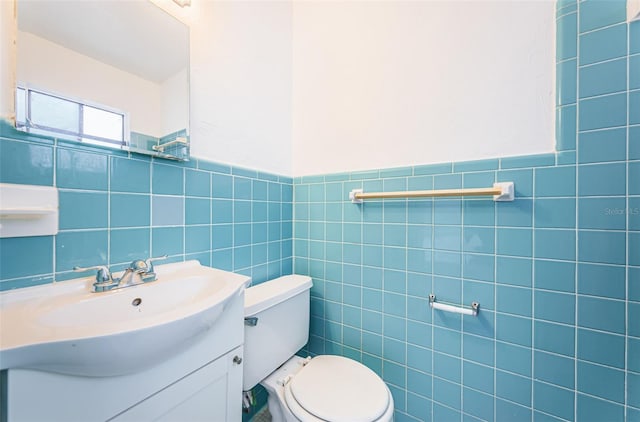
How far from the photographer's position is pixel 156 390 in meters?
0.61

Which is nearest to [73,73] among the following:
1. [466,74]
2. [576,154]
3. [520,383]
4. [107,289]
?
[107,289]

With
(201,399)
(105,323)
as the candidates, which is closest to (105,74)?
(105,323)

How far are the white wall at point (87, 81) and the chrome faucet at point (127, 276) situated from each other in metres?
0.46

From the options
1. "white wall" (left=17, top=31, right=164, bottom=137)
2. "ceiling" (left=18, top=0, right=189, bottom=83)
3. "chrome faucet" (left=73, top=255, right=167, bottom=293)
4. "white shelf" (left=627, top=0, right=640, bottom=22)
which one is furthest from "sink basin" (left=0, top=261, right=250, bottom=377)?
"white shelf" (left=627, top=0, right=640, bottom=22)

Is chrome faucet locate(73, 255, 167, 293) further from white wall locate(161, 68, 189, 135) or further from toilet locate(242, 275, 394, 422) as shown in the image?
white wall locate(161, 68, 189, 135)

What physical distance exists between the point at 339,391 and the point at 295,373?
10.7 inches

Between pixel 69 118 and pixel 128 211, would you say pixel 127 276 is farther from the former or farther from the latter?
pixel 69 118

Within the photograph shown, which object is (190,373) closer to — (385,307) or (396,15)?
(385,307)

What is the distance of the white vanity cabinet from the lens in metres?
0.45

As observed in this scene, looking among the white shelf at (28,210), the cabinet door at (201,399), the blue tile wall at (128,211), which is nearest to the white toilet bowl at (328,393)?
the cabinet door at (201,399)

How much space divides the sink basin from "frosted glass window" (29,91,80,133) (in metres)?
0.45

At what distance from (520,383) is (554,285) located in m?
0.41

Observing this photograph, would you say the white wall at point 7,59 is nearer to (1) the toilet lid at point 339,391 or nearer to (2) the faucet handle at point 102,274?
(2) the faucet handle at point 102,274

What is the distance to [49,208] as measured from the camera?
0.68 metres
